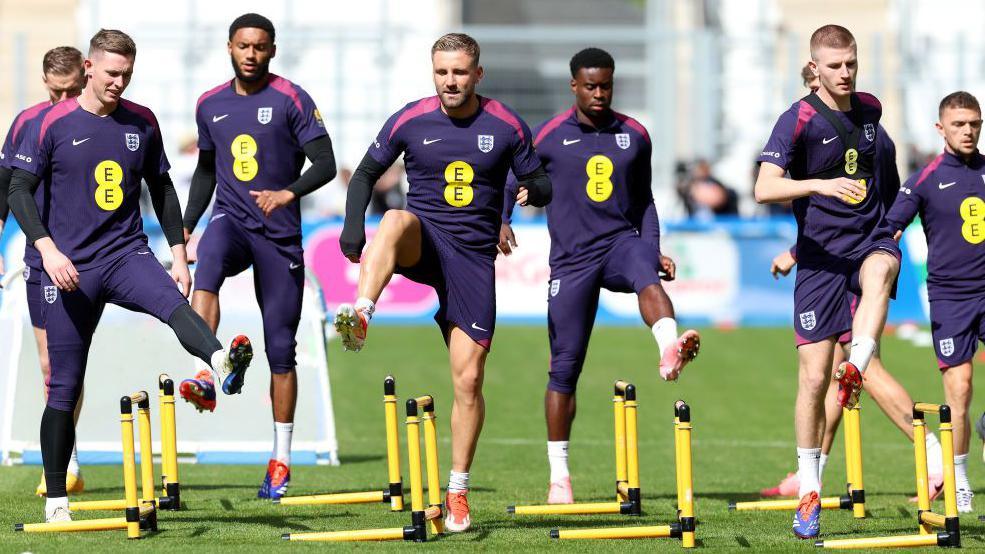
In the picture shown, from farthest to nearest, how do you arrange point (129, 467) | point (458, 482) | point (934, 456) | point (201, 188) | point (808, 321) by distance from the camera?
point (934, 456) → point (201, 188) → point (808, 321) → point (458, 482) → point (129, 467)

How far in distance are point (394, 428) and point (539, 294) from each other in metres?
12.5

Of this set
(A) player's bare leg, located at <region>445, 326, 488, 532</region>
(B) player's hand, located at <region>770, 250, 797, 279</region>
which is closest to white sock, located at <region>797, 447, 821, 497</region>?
(B) player's hand, located at <region>770, 250, 797, 279</region>

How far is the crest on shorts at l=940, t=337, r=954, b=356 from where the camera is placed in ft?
33.2

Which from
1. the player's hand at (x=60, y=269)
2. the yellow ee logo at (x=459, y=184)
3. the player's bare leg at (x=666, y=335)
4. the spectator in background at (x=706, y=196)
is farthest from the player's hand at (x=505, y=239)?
the spectator in background at (x=706, y=196)

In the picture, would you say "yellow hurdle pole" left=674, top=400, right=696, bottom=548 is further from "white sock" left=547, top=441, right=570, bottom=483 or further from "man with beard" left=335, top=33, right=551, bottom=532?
"white sock" left=547, top=441, right=570, bottom=483

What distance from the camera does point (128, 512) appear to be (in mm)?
8562

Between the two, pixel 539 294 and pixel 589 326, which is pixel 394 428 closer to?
pixel 589 326

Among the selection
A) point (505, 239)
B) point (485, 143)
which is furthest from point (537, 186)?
point (505, 239)

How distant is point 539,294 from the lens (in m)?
21.5

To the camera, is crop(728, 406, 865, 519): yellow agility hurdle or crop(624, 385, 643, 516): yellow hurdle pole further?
crop(624, 385, 643, 516): yellow hurdle pole

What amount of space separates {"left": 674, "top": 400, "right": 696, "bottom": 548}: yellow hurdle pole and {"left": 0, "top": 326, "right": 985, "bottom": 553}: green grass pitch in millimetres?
166

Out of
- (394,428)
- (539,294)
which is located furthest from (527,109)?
(394,428)

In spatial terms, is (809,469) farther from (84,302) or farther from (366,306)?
(84,302)

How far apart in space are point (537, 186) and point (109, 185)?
7.23ft
